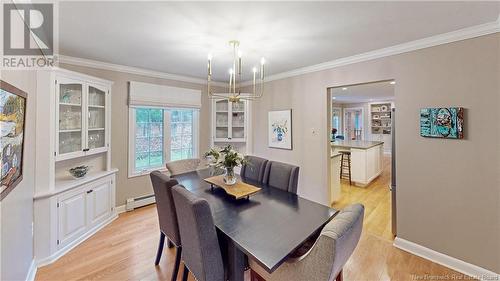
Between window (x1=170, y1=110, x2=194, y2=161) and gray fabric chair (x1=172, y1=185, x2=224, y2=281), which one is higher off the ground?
window (x1=170, y1=110, x2=194, y2=161)

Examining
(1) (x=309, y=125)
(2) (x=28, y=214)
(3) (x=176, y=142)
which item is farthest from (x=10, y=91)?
(1) (x=309, y=125)

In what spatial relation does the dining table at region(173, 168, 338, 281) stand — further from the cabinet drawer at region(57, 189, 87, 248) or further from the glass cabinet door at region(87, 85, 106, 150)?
the glass cabinet door at region(87, 85, 106, 150)

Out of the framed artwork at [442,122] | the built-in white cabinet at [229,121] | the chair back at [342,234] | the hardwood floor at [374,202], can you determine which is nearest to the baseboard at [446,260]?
the hardwood floor at [374,202]

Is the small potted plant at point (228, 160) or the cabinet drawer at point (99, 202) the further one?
the cabinet drawer at point (99, 202)

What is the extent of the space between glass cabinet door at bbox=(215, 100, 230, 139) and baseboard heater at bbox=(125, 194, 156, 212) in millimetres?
1743

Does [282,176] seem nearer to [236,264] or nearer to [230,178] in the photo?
[230,178]

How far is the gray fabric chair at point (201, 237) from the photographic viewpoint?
138 cm

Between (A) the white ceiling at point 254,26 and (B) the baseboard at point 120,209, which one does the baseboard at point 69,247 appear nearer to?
(B) the baseboard at point 120,209

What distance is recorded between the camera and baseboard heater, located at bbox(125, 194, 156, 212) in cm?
348

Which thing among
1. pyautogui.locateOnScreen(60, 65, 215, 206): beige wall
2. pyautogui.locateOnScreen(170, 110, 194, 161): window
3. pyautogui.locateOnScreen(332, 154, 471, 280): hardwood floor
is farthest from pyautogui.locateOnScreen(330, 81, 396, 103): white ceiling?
pyautogui.locateOnScreen(60, 65, 215, 206): beige wall

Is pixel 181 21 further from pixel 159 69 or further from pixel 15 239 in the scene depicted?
pixel 15 239

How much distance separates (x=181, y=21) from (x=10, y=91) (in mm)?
1317

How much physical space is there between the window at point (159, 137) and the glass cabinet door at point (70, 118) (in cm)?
79

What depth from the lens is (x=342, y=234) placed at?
1.11 meters
